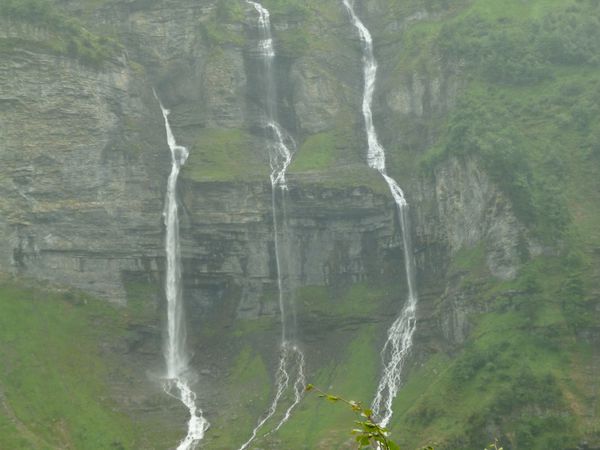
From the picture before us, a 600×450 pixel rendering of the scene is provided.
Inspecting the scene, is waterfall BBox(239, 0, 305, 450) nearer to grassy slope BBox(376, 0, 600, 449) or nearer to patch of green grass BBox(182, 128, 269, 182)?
patch of green grass BBox(182, 128, 269, 182)

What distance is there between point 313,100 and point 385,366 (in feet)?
106

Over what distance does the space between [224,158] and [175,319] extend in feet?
53.8

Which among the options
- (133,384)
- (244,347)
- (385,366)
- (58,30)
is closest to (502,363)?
(385,366)

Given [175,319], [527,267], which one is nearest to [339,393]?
[527,267]

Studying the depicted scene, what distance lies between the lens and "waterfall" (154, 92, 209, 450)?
2751 inches

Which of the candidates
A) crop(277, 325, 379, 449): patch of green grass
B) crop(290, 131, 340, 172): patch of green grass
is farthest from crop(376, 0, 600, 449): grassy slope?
crop(290, 131, 340, 172): patch of green grass

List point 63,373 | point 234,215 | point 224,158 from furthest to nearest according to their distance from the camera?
point 224,158
point 234,215
point 63,373

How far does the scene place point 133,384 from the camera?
71.8 m

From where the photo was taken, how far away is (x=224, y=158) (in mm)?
85625

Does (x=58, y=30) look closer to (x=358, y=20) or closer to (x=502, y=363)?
(x=358, y=20)

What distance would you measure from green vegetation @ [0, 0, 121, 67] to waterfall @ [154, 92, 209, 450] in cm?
1124

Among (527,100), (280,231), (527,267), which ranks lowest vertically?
(527,267)

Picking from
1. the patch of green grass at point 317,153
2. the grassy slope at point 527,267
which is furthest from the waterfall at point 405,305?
the patch of green grass at point 317,153

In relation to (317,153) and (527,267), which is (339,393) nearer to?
(527,267)
